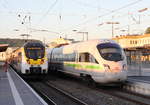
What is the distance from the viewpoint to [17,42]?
90125mm

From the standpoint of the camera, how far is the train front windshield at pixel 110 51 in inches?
734

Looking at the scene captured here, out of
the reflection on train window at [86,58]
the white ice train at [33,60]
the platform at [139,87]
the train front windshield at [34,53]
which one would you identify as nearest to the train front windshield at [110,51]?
the reflection on train window at [86,58]

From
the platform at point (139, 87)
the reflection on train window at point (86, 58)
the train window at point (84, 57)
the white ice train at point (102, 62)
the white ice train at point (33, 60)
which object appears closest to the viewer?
the platform at point (139, 87)

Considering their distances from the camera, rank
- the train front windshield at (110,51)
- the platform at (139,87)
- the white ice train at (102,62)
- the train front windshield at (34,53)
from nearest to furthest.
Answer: the platform at (139,87) → the white ice train at (102,62) → the train front windshield at (110,51) → the train front windshield at (34,53)

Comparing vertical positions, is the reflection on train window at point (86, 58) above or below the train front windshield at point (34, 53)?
below

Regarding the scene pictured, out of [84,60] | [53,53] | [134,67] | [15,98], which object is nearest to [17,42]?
[53,53]

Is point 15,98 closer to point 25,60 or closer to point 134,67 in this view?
point 25,60

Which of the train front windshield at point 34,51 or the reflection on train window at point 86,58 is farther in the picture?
the train front windshield at point 34,51

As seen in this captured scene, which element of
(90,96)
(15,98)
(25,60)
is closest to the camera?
(15,98)

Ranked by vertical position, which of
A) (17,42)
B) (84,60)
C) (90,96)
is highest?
(17,42)

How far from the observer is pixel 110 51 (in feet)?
62.5

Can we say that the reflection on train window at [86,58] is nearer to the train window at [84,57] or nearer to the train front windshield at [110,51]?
the train window at [84,57]

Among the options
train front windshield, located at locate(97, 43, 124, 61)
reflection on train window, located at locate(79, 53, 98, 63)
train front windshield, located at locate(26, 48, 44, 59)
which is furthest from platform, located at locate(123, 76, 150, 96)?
train front windshield, located at locate(26, 48, 44, 59)

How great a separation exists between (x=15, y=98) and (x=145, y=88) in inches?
287
